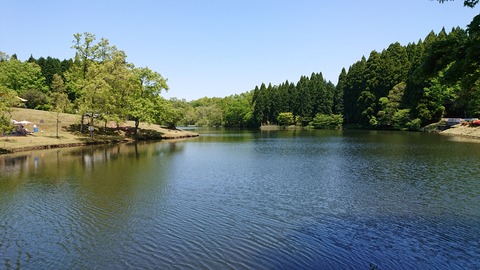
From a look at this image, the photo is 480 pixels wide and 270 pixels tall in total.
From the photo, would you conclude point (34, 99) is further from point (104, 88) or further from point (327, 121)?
point (327, 121)

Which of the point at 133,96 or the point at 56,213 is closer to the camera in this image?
the point at 56,213

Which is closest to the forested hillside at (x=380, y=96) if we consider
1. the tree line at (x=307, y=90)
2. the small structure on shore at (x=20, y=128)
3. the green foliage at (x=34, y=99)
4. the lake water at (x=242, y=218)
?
the tree line at (x=307, y=90)

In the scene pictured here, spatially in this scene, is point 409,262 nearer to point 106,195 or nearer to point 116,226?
point 116,226

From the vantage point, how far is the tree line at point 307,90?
36.2m

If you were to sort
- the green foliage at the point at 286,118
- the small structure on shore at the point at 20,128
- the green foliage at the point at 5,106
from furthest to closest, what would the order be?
the green foliage at the point at 286,118 → the small structure on shore at the point at 20,128 → the green foliage at the point at 5,106

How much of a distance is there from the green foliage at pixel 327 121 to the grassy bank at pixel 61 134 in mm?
59026

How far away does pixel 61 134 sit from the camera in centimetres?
5181

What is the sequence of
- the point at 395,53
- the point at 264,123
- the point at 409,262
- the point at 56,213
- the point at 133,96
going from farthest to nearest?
the point at 264,123 < the point at 395,53 < the point at 133,96 < the point at 56,213 < the point at 409,262

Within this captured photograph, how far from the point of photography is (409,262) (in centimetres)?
999

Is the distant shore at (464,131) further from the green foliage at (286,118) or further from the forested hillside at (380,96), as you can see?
the green foliage at (286,118)

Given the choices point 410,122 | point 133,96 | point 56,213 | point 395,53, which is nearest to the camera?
point 56,213

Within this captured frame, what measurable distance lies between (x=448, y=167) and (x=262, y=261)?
74.7ft

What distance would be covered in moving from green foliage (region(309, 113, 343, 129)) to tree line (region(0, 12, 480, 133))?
33 cm

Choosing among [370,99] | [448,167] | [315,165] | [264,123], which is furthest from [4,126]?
[264,123]
